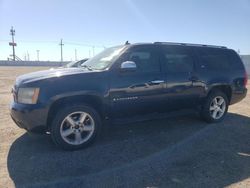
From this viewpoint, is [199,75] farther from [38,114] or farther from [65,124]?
[38,114]

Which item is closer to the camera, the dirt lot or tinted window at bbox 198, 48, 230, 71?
the dirt lot

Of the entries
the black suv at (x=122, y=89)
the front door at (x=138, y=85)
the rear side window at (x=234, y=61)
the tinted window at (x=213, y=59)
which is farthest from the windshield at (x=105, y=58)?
the rear side window at (x=234, y=61)

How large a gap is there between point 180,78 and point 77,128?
95.3 inches

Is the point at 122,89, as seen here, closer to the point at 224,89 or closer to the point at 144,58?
the point at 144,58

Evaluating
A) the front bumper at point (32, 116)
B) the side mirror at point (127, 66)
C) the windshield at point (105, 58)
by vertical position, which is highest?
the windshield at point (105, 58)

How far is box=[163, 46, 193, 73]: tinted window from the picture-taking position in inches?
232

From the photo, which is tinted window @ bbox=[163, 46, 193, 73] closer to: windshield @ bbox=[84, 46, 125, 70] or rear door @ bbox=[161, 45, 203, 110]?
rear door @ bbox=[161, 45, 203, 110]

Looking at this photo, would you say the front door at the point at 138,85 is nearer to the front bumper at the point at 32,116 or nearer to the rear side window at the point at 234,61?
the front bumper at the point at 32,116

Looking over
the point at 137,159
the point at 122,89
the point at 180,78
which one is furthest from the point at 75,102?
the point at 180,78

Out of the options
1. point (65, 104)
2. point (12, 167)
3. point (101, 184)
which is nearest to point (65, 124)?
point (65, 104)

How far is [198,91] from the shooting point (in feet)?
20.7

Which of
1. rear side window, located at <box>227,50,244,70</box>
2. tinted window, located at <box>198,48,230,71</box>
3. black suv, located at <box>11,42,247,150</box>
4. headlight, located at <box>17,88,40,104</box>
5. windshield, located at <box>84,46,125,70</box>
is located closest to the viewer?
headlight, located at <box>17,88,40,104</box>

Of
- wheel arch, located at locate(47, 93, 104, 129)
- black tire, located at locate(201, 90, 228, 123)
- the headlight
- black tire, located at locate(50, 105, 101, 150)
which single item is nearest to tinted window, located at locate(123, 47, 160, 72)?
wheel arch, located at locate(47, 93, 104, 129)

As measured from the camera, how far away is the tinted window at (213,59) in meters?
6.54
